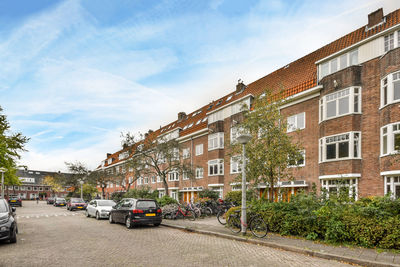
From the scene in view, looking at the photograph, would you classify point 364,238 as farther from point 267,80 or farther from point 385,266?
point 267,80

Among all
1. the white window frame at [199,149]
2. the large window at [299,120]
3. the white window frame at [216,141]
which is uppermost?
the large window at [299,120]

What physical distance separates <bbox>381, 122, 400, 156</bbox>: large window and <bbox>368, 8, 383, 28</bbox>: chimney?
25.0ft

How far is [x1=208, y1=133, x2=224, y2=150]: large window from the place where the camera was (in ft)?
96.4

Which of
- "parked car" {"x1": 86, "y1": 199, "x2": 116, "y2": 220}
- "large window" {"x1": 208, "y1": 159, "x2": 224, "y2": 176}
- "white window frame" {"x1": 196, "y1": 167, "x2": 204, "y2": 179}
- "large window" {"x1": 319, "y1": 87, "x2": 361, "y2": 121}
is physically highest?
"large window" {"x1": 319, "y1": 87, "x2": 361, "y2": 121}

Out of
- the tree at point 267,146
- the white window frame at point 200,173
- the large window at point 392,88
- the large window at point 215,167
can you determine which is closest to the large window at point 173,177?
the white window frame at point 200,173

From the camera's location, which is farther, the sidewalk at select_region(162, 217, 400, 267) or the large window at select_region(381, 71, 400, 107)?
the large window at select_region(381, 71, 400, 107)

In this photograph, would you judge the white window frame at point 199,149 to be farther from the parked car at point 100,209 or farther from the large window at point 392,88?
the large window at point 392,88

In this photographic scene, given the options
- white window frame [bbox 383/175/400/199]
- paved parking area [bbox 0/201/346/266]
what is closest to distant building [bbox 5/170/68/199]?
paved parking area [bbox 0/201/346/266]

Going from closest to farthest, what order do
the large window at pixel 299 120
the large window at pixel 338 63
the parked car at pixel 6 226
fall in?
the parked car at pixel 6 226, the large window at pixel 338 63, the large window at pixel 299 120

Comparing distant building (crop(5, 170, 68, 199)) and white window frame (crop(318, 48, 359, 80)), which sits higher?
white window frame (crop(318, 48, 359, 80))

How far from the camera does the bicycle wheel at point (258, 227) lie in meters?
11.2

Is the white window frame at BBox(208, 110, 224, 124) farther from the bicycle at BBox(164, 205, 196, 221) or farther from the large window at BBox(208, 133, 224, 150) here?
the bicycle at BBox(164, 205, 196, 221)

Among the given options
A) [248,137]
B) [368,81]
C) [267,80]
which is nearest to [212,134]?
[267,80]

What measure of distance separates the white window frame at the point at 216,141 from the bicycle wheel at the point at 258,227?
17.5m
